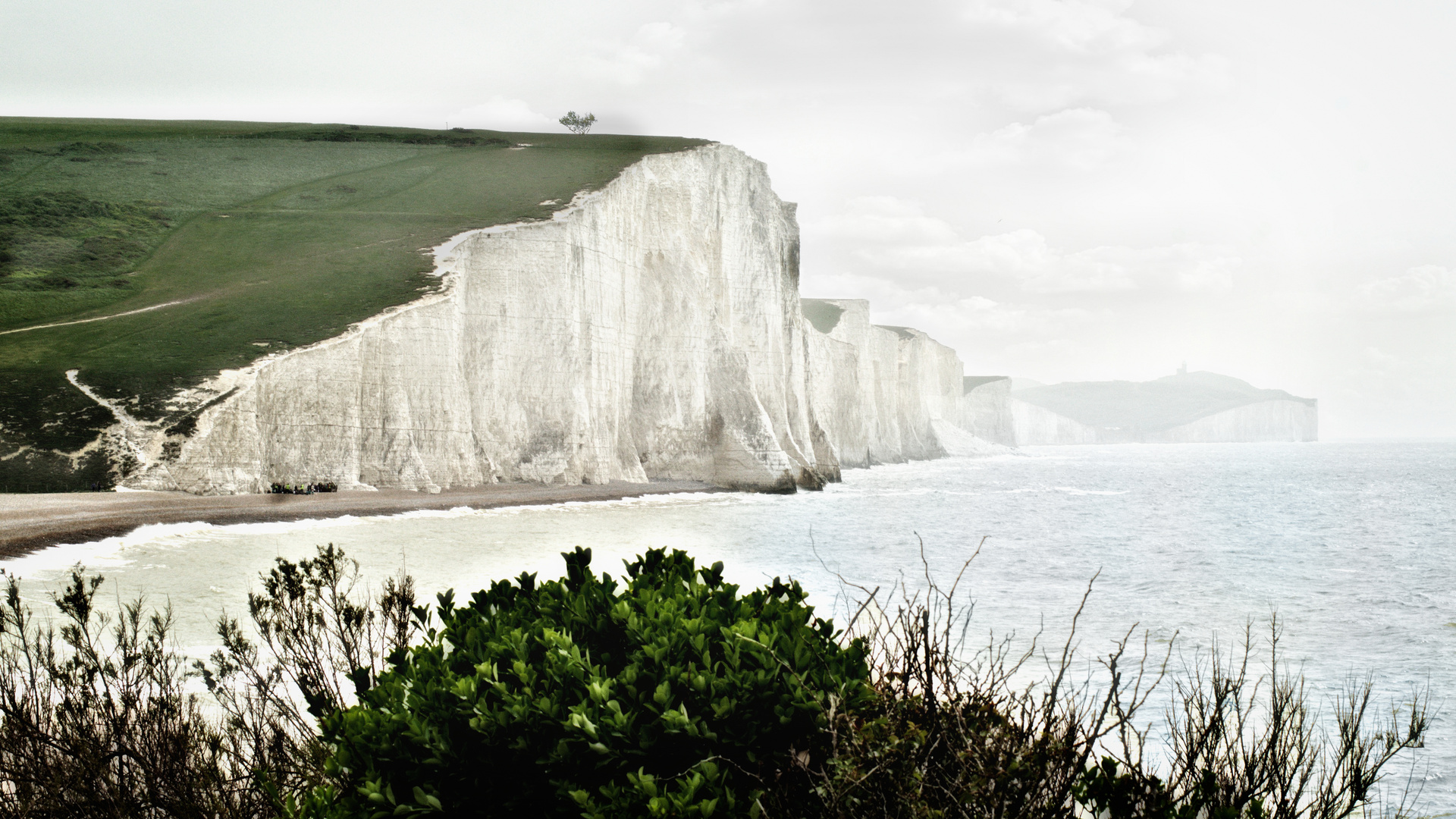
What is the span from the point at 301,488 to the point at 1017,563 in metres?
23.6

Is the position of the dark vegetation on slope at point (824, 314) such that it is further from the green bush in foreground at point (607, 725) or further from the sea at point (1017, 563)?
the green bush in foreground at point (607, 725)

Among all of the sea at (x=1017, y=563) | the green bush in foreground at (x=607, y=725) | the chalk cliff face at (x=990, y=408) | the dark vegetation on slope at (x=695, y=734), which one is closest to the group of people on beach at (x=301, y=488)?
the sea at (x=1017, y=563)

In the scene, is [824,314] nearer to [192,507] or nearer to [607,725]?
[192,507]

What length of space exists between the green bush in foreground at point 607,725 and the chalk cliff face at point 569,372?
29869mm

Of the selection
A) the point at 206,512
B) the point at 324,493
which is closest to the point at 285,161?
the point at 324,493

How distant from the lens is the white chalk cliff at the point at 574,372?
32219 millimetres

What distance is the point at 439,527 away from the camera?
84.7ft

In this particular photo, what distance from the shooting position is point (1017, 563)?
2759 centimetres

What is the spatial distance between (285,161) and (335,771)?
70564mm

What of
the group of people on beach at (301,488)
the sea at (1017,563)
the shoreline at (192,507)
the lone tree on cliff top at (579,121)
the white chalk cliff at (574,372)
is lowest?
the sea at (1017,563)

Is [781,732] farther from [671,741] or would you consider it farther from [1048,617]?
[1048,617]

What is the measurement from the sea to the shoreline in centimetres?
77

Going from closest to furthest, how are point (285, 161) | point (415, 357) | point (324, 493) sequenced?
point (324, 493) < point (415, 357) < point (285, 161)

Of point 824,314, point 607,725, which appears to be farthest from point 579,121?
point 607,725
